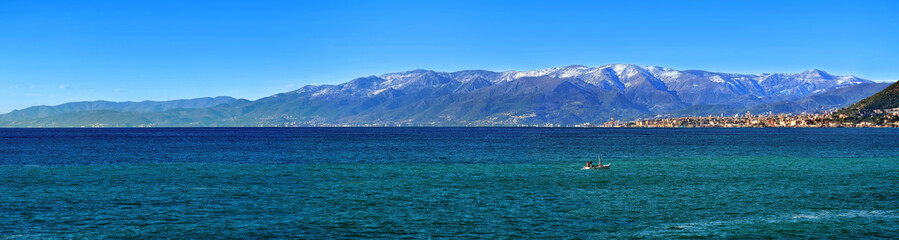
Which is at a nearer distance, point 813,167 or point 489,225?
point 489,225

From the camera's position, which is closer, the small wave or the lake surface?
the small wave

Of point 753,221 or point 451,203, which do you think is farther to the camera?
point 451,203

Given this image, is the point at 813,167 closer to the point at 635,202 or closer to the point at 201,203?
the point at 635,202

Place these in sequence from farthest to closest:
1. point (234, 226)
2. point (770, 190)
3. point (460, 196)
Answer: point (770, 190) < point (460, 196) < point (234, 226)

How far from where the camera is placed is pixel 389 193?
62.2 metres

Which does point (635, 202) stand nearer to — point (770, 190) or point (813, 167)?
point (770, 190)

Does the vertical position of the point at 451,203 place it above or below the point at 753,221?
above

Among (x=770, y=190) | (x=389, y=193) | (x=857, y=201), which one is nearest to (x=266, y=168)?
(x=389, y=193)

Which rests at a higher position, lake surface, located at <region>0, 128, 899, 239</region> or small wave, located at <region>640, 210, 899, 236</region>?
→ lake surface, located at <region>0, 128, 899, 239</region>

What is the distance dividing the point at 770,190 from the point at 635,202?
16.2 m

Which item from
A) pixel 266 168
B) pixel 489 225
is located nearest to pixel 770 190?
pixel 489 225

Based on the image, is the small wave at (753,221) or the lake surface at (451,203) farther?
the lake surface at (451,203)

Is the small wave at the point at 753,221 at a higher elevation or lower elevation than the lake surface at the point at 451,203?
lower

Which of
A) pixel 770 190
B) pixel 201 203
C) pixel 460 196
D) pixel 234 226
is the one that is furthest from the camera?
pixel 770 190
